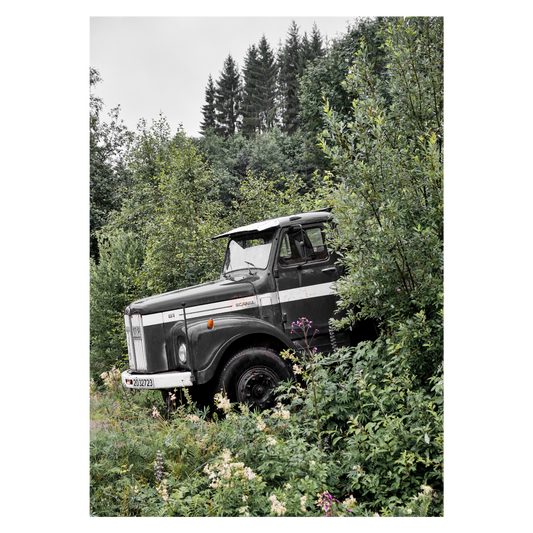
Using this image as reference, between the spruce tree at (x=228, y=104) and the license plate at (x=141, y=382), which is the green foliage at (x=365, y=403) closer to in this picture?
the license plate at (x=141, y=382)

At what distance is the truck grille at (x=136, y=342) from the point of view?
5012 millimetres

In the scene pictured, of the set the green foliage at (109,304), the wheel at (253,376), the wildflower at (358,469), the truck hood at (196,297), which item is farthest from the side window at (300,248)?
the green foliage at (109,304)

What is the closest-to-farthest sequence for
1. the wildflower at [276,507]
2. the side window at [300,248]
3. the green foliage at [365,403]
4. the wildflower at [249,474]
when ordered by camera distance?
the wildflower at [276,507], the wildflower at [249,474], the green foliage at [365,403], the side window at [300,248]

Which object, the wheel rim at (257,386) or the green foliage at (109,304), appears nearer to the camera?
the wheel rim at (257,386)

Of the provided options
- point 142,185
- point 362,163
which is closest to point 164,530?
point 362,163

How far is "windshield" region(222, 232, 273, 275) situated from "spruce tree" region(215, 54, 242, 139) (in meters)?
15.6

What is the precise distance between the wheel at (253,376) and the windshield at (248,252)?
4.03 feet

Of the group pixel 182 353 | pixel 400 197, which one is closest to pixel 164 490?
pixel 182 353

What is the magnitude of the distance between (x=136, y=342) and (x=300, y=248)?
2.42m

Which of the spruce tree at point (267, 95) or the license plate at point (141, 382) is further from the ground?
the spruce tree at point (267, 95)

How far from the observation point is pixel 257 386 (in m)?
4.65

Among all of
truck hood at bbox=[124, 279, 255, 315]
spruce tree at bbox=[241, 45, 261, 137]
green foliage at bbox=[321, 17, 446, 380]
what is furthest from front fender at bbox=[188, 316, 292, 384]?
spruce tree at bbox=[241, 45, 261, 137]

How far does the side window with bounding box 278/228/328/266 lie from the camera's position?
5.33 m
